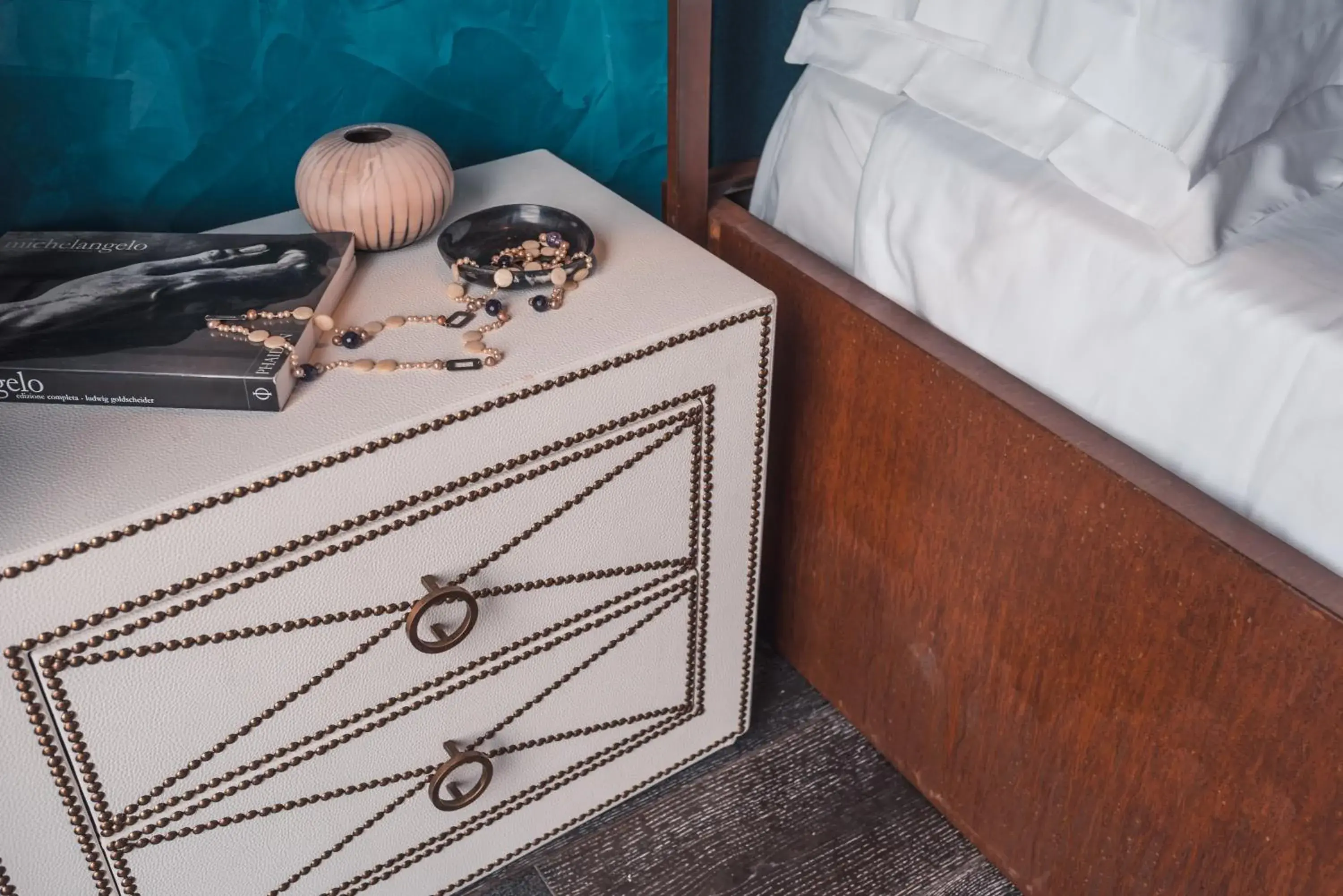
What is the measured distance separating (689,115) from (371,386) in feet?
1.59

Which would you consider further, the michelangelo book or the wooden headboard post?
the wooden headboard post

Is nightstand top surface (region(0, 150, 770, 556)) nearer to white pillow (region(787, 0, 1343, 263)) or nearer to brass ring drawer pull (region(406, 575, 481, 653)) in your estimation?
brass ring drawer pull (region(406, 575, 481, 653))

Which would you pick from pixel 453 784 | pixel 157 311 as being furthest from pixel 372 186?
pixel 453 784

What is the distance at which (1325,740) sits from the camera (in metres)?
0.67

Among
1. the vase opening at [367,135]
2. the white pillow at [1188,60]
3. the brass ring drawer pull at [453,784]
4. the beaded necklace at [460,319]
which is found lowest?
the brass ring drawer pull at [453,784]

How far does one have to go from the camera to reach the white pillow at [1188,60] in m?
0.76

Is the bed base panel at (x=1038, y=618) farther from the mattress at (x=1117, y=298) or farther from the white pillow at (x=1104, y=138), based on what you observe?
the white pillow at (x=1104, y=138)

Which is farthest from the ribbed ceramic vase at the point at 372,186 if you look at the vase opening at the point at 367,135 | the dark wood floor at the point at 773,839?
the dark wood floor at the point at 773,839

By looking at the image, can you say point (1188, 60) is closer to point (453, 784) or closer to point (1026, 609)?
point (1026, 609)

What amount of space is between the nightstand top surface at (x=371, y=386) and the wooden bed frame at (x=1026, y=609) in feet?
0.48

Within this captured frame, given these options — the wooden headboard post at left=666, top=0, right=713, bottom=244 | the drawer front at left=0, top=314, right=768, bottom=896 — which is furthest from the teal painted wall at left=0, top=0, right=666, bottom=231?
the drawer front at left=0, top=314, right=768, bottom=896

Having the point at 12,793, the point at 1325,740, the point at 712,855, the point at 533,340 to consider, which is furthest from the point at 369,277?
the point at 1325,740

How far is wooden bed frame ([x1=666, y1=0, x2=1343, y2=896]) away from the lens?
70 cm

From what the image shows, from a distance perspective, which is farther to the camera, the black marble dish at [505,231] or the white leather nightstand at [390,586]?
the black marble dish at [505,231]
